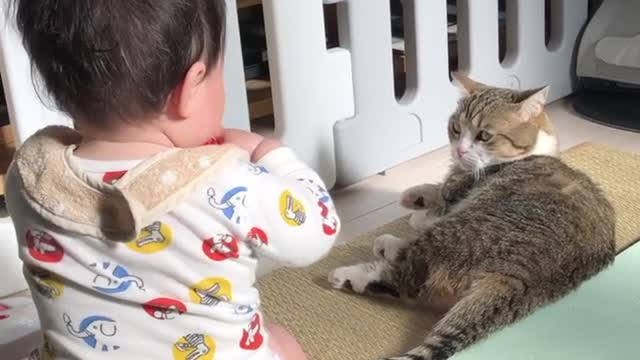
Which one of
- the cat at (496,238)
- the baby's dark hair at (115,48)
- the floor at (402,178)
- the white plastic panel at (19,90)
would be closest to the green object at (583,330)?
the cat at (496,238)

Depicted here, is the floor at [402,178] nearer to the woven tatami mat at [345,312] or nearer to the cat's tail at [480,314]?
the woven tatami mat at [345,312]

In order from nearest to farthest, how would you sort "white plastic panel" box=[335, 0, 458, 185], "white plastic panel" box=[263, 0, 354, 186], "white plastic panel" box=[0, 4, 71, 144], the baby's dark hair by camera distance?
the baby's dark hair → "white plastic panel" box=[0, 4, 71, 144] → "white plastic panel" box=[263, 0, 354, 186] → "white plastic panel" box=[335, 0, 458, 185]

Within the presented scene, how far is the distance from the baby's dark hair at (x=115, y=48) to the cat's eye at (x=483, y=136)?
0.64 m

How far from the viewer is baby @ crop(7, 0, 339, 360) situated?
2.09 feet

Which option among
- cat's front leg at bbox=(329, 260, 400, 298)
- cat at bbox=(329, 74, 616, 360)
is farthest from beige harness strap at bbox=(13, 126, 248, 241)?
cat's front leg at bbox=(329, 260, 400, 298)

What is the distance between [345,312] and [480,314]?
0.20 m

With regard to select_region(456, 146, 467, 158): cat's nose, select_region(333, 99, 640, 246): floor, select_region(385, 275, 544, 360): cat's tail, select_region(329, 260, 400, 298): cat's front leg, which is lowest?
select_region(333, 99, 640, 246): floor

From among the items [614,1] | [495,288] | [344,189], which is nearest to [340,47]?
[344,189]

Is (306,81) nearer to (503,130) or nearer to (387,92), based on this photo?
(387,92)

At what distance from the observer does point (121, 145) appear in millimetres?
679

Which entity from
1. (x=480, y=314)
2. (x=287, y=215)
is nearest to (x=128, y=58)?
(x=287, y=215)

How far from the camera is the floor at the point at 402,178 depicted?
1.39 metres

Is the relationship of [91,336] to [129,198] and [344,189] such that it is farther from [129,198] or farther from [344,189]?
[344,189]

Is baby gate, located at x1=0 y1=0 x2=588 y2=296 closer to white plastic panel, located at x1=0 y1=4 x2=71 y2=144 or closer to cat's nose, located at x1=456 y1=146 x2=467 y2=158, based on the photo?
white plastic panel, located at x1=0 y1=4 x2=71 y2=144
